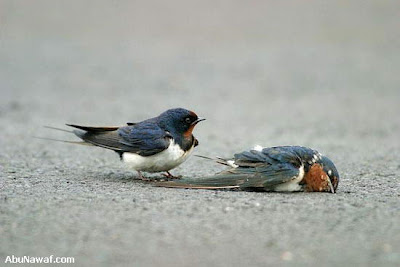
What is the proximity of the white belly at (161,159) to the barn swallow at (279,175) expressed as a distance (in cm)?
31

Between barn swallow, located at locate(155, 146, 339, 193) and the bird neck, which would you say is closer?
barn swallow, located at locate(155, 146, 339, 193)

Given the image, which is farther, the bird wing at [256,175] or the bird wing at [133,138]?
the bird wing at [133,138]

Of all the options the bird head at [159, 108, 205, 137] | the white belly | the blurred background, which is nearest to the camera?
the white belly

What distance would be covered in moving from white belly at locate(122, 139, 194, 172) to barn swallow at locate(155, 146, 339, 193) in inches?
12.0

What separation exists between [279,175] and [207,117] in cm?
659

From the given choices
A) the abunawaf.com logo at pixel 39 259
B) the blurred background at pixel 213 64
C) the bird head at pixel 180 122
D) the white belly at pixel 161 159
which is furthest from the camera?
the blurred background at pixel 213 64

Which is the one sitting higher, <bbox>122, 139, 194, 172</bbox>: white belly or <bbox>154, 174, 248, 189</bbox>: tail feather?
<bbox>122, 139, 194, 172</bbox>: white belly

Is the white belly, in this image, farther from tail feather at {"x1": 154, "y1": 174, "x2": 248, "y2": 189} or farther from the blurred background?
the blurred background

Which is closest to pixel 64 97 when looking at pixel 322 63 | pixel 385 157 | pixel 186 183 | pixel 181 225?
pixel 322 63

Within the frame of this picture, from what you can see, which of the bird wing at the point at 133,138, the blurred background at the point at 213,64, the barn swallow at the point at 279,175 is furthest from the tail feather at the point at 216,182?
the blurred background at the point at 213,64

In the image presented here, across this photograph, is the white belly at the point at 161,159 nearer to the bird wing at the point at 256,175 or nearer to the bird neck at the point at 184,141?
the bird neck at the point at 184,141

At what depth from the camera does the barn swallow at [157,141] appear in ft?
21.1

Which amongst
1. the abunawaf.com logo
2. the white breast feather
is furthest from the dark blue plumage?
the abunawaf.com logo

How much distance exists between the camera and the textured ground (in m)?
4.70
